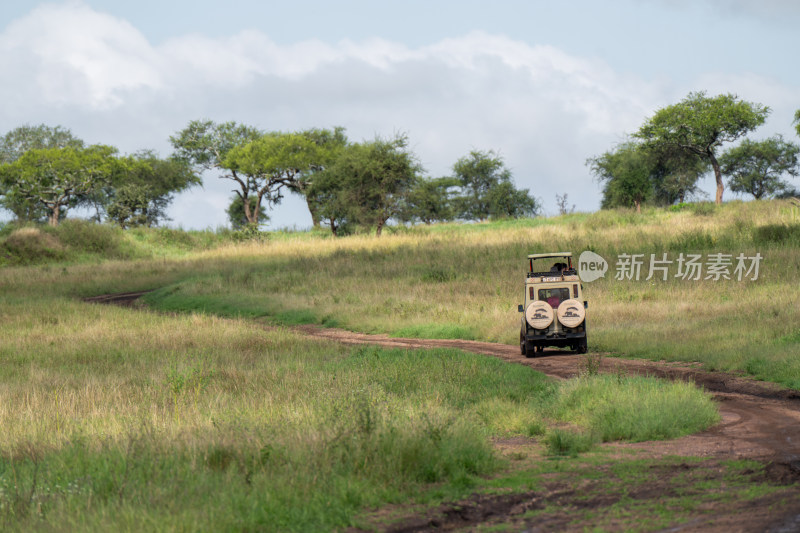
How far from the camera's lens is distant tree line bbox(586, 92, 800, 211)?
62250 millimetres

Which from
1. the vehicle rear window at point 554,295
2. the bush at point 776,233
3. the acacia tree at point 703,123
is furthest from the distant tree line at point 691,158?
the vehicle rear window at point 554,295

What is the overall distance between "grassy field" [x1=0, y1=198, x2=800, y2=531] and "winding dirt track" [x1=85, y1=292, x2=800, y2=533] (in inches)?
16.4

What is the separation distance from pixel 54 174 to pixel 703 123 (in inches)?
2372

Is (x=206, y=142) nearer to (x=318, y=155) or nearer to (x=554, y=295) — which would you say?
(x=318, y=155)

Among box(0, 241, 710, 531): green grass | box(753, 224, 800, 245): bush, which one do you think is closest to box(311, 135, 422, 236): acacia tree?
box(753, 224, 800, 245): bush

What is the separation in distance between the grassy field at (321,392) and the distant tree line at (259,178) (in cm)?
2094

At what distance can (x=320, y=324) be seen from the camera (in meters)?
26.5

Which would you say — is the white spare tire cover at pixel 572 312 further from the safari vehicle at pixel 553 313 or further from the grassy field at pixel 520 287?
the grassy field at pixel 520 287

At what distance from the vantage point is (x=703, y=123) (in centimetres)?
6125

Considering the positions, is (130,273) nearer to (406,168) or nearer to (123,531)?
(406,168)

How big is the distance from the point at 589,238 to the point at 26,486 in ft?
116

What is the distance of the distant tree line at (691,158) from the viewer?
6225 centimetres

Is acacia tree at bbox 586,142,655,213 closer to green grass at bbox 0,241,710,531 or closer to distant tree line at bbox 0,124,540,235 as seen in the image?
distant tree line at bbox 0,124,540,235

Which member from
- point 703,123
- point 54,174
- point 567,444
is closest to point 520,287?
point 567,444
